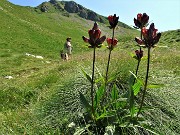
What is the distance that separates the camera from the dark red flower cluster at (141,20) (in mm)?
5105

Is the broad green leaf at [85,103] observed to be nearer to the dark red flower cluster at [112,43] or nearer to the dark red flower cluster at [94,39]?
the dark red flower cluster at [112,43]

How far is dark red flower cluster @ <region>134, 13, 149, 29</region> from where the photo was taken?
5.11 meters

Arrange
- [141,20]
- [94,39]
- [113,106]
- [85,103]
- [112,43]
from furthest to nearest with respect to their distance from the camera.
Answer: [113,106] → [85,103] → [112,43] → [141,20] → [94,39]

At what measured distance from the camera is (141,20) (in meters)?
5.14

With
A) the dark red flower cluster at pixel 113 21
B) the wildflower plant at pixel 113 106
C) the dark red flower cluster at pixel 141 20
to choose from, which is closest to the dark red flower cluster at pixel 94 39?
the wildflower plant at pixel 113 106

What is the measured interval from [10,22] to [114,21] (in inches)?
1829

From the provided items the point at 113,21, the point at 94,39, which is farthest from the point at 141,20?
the point at 94,39

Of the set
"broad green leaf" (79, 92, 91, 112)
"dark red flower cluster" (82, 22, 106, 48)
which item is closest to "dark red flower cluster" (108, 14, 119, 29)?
"dark red flower cluster" (82, 22, 106, 48)

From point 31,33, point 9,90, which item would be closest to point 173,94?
point 9,90

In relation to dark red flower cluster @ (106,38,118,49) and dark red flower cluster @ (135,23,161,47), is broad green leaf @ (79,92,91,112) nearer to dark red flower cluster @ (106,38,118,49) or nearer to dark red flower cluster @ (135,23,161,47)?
dark red flower cluster @ (106,38,118,49)

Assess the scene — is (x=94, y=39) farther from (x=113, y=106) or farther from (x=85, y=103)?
(x=113, y=106)

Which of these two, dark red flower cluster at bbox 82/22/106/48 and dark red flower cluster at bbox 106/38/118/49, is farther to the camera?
dark red flower cluster at bbox 106/38/118/49

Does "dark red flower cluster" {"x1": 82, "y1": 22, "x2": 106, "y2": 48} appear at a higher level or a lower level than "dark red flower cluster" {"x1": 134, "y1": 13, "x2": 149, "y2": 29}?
lower

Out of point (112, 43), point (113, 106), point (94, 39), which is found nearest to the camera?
point (94, 39)
